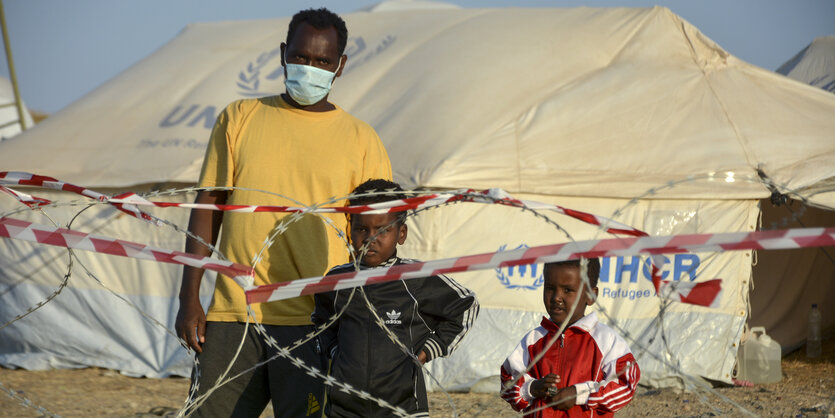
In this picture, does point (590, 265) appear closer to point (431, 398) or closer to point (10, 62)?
point (431, 398)

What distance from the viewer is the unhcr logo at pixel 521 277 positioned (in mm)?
6512

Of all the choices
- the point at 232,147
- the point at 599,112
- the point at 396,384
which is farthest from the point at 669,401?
the point at 232,147

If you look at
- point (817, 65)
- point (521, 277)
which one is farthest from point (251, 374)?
point (817, 65)

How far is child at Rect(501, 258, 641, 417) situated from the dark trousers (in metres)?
0.67

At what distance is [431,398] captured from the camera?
21.4ft

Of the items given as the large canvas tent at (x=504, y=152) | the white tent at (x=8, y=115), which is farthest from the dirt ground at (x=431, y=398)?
the white tent at (x=8, y=115)

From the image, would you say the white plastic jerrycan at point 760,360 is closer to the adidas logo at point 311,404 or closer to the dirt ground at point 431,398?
the dirt ground at point 431,398

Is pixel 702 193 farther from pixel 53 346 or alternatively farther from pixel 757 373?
pixel 53 346

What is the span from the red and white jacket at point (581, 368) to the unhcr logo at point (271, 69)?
578 cm

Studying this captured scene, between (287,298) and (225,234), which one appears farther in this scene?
(225,234)

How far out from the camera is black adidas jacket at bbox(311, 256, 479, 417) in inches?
106

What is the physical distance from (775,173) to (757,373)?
186cm

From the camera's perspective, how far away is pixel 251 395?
9.21 ft

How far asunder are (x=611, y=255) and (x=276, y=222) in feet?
3.99
